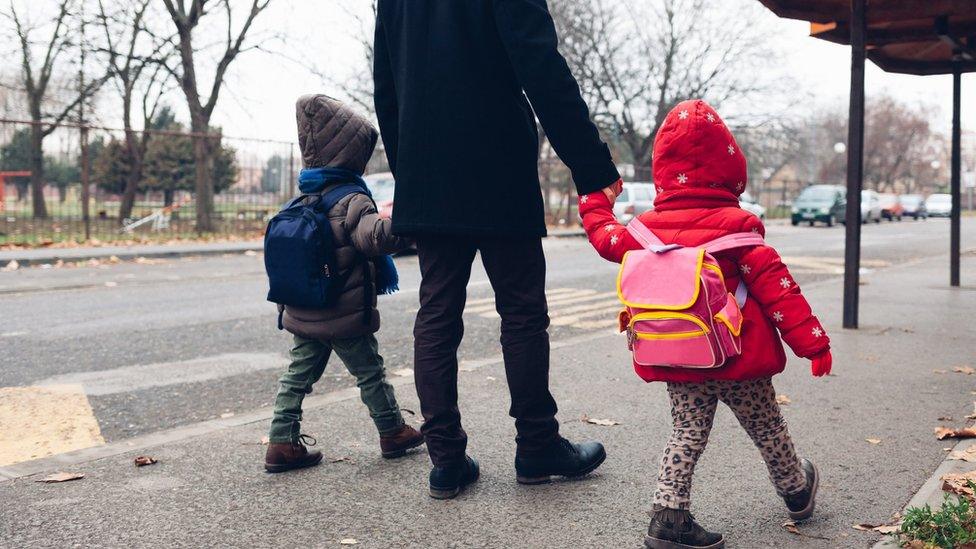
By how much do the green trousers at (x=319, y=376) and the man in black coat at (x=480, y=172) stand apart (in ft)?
1.60

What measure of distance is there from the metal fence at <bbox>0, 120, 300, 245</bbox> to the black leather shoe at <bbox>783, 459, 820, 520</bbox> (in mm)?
16649

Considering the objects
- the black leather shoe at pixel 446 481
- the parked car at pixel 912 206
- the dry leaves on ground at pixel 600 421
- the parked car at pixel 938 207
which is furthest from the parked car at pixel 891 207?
the black leather shoe at pixel 446 481

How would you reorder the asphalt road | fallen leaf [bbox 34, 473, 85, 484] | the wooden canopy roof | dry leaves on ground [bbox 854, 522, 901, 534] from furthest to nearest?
the wooden canopy roof
the asphalt road
fallen leaf [bbox 34, 473, 85, 484]
dry leaves on ground [bbox 854, 522, 901, 534]

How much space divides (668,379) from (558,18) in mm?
37164

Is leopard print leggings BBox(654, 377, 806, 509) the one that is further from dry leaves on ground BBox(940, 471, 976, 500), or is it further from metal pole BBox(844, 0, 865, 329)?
metal pole BBox(844, 0, 865, 329)

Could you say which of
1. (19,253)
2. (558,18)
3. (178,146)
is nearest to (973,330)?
(19,253)

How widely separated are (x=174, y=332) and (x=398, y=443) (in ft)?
14.0

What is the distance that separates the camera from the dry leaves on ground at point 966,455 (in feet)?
12.5

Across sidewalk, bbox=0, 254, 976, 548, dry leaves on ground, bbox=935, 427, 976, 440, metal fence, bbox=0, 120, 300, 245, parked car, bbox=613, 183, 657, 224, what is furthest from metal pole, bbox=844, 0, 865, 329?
parked car, bbox=613, 183, 657, 224

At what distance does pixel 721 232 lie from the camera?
2.91 m

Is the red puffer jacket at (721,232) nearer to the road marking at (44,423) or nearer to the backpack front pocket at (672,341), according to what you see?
the backpack front pocket at (672,341)

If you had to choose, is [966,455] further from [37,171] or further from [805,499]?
[37,171]

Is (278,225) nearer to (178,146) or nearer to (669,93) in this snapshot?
(178,146)

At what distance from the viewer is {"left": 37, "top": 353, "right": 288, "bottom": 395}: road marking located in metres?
5.63
